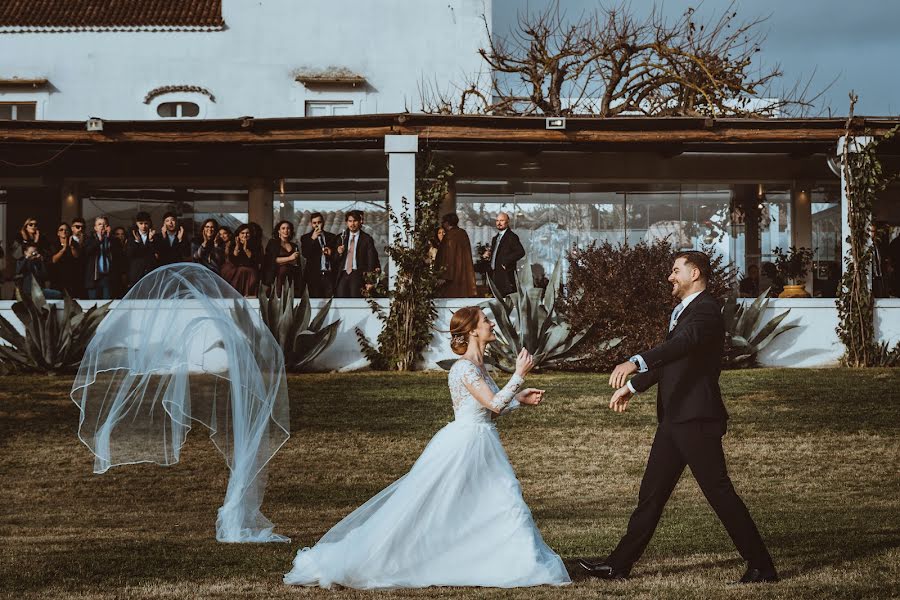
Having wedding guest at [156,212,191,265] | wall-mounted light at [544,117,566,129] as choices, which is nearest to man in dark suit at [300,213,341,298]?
wedding guest at [156,212,191,265]

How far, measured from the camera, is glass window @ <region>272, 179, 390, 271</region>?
2370 cm

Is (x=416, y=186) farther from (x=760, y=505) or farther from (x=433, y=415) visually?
(x=760, y=505)

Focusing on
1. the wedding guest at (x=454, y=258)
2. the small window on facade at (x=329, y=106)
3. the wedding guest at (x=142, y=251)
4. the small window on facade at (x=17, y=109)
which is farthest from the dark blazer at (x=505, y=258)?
the small window on facade at (x=17, y=109)

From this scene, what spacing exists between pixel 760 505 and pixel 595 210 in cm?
1381

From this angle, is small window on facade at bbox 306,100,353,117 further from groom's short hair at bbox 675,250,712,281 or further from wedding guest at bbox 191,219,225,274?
groom's short hair at bbox 675,250,712,281

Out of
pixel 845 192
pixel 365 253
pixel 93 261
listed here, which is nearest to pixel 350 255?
pixel 365 253

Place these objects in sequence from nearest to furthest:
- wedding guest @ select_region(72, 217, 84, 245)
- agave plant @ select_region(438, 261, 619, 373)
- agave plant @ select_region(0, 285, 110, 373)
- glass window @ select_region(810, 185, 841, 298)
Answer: agave plant @ select_region(438, 261, 619, 373) < agave plant @ select_region(0, 285, 110, 373) < wedding guest @ select_region(72, 217, 84, 245) < glass window @ select_region(810, 185, 841, 298)

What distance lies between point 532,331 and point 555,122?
3217 mm

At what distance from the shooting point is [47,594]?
658cm

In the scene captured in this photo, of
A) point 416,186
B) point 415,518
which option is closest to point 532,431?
point 416,186

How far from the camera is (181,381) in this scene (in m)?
8.19

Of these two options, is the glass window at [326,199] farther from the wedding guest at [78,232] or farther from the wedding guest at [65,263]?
the wedding guest at [65,263]

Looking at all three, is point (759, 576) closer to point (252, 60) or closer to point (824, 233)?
point (824, 233)

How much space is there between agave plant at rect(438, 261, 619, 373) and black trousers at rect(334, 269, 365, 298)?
2321mm
